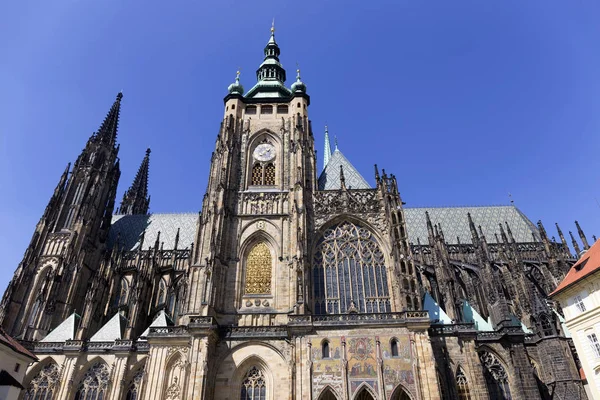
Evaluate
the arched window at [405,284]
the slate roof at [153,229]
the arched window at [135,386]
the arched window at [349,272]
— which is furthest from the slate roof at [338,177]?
the arched window at [135,386]

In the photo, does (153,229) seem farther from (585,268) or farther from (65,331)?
(585,268)

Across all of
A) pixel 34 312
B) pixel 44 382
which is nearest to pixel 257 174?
pixel 44 382

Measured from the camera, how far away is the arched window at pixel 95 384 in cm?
2659

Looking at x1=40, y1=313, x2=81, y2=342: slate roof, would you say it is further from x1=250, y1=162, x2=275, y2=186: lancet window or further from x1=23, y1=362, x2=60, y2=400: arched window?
x1=250, y1=162, x2=275, y2=186: lancet window

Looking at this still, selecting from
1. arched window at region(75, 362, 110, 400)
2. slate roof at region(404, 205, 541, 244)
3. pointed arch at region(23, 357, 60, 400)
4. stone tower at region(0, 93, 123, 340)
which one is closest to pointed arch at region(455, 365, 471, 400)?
slate roof at region(404, 205, 541, 244)

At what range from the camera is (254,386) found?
2403 cm

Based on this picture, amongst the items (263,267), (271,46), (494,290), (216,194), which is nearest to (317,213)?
(263,267)

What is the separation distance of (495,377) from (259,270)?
54.5ft

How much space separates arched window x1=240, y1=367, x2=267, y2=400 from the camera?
23.7m

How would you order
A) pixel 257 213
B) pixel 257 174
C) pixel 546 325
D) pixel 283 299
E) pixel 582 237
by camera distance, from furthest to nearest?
pixel 582 237
pixel 257 174
pixel 257 213
pixel 546 325
pixel 283 299

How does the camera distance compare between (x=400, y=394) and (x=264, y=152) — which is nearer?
(x=400, y=394)

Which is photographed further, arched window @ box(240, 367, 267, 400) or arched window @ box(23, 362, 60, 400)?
arched window @ box(23, 362, 60, 400)

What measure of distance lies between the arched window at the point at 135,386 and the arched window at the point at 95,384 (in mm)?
1416

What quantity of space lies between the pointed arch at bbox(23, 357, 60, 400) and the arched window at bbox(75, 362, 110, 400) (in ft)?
5.05
